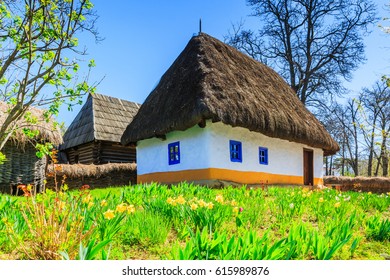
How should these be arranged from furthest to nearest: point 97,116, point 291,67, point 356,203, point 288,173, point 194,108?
point 291,67, point 97,116, point 288,173, point 194,108, point 356,203

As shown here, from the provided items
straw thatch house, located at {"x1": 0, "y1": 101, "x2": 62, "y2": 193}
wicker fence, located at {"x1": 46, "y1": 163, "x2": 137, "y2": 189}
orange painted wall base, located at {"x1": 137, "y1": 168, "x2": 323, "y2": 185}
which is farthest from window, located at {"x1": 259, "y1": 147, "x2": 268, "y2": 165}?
straw thatch house, located at {"x1": 0, "y1": 101, "x2": 62, "y2": 193}

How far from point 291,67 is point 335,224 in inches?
643

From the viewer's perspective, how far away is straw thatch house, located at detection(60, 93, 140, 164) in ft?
53.3

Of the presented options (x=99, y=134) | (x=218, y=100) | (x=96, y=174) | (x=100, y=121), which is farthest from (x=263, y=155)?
(x=100, y=121)

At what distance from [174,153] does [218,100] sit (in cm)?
244

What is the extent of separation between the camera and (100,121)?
16.9 meters

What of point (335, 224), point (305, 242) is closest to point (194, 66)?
point (335, 224)

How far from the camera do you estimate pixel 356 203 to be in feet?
18.5

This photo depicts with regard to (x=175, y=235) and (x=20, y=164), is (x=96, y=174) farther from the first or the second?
(x=175, y=235)

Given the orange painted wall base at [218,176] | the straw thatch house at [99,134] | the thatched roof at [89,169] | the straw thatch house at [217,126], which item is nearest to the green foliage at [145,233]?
the straw thatch house at [217,126]

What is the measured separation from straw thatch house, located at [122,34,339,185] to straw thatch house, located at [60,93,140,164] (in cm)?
478

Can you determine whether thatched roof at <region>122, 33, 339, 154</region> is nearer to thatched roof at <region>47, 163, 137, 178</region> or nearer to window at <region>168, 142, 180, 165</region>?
window at <region>168, 142, 180, 165</region>

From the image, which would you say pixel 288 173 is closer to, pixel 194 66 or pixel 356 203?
pixel 194 66
